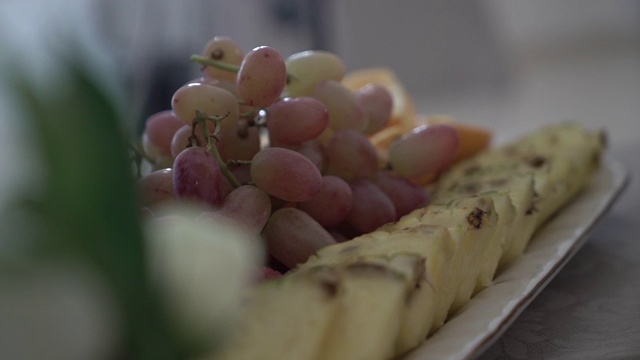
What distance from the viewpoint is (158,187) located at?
1.40ft

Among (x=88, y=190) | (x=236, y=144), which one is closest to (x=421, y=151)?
(x=236, y=144)

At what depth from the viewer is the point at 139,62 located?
86.7 inches

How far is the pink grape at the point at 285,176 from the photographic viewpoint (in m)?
0.45

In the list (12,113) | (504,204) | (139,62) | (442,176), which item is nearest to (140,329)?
(12,113)

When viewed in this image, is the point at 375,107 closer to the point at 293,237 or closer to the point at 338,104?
the point at 338,104

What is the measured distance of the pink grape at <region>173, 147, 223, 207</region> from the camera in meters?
0.40

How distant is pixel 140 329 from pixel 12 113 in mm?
94

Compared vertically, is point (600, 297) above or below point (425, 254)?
below

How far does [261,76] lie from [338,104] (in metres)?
0.09

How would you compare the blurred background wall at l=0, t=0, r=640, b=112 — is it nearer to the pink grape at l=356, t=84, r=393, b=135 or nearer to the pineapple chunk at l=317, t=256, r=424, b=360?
the pink grape at l=356, t=84, r=393, b=135

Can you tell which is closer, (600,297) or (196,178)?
(196,178)

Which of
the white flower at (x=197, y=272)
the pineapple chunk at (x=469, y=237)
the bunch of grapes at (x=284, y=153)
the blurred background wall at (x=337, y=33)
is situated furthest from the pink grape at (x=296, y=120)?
the blurred background wall at (x=337, y=33)

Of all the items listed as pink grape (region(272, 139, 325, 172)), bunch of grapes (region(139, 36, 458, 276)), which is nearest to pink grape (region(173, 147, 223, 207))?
bunch of grapes (region(139, 36, 458, 276))

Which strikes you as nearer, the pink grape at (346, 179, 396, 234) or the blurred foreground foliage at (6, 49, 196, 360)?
the blurred foreground foliage at (6, 49, 196, 360)
